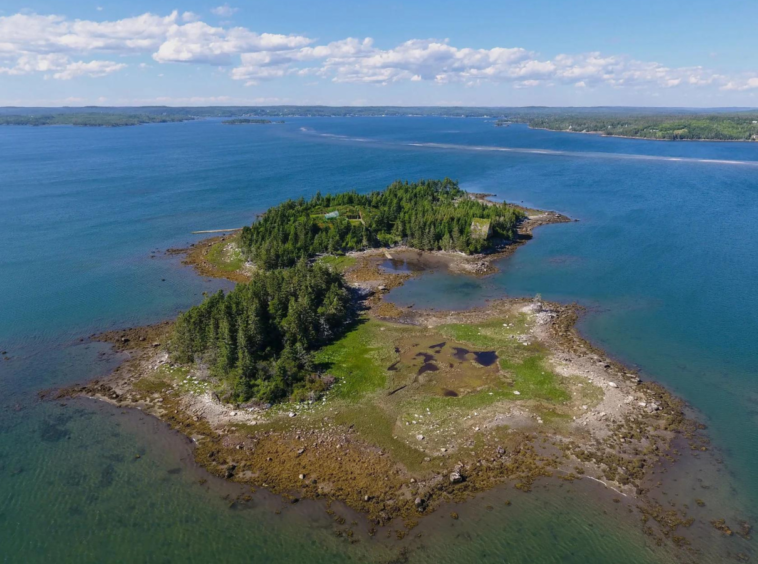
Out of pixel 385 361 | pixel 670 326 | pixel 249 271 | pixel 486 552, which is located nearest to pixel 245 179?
pixel 249 271

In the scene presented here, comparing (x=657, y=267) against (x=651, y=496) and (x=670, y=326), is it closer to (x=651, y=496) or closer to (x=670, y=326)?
(x=670, y=326)

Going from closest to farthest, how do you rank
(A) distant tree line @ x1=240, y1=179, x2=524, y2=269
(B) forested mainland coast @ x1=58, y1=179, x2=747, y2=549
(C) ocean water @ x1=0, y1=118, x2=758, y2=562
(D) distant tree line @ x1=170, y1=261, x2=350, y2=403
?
(C) ocean water @ x1=0, y1=118, x2=758, y2=562, (B) forested mainland coast @ x1=58, y1=179, x2=747, y2=549, (D) distant tree line @ x1=170, y1=261, x2=350, y2=403, (A) distant tree line @ x1=240, y1=179, x2=524, y2=269

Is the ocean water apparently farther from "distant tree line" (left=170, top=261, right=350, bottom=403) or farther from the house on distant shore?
the house on distant shore

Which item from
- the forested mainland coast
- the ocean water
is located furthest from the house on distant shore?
the forested mainland coast

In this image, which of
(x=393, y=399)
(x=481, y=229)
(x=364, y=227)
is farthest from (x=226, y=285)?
(x=481, y=229)

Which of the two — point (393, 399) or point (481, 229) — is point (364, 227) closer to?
point (481, 229)

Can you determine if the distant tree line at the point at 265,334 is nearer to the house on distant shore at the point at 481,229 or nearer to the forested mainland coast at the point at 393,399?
the forested mainland coast at the point at 393,399

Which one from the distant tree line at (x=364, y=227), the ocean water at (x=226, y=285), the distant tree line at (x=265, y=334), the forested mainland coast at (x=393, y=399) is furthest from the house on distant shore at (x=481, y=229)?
the distant tree line at (x=265, y=334)
